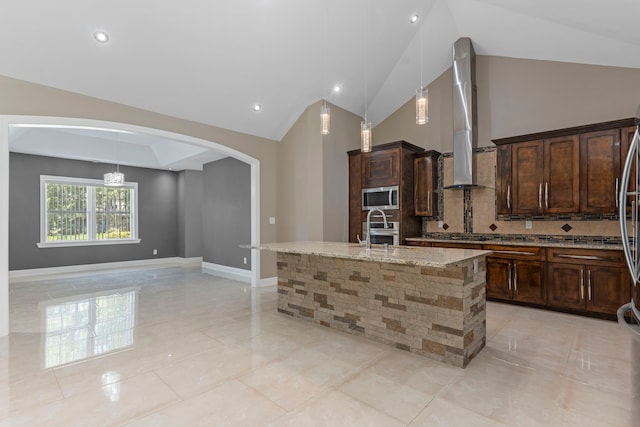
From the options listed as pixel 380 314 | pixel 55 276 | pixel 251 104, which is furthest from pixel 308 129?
pixel 55 276

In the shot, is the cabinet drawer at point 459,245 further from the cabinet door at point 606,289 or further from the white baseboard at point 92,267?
the white baseboard at point 92,267

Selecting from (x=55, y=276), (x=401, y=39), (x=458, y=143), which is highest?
(x=401, y=39)

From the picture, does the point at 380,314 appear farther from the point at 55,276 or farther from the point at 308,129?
the point at 55,276

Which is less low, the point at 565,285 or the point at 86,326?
the point at 565,285

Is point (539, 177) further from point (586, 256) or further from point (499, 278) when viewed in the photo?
point (499, 278)

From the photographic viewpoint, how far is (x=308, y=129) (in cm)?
561

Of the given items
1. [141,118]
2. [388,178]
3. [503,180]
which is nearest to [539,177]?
[503,180]

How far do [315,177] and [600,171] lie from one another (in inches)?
150

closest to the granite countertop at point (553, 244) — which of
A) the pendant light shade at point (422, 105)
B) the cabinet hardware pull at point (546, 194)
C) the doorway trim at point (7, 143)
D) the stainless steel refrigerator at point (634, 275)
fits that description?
the cabinet hardware pull at point (546, 194)

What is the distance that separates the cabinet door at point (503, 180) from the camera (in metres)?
4.59

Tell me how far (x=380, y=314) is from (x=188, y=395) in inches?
68.2

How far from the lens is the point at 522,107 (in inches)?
190

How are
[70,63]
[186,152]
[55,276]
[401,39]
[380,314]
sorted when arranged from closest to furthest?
[380,314] < [70,63] < [401,39] < [55,276] < [186,152]

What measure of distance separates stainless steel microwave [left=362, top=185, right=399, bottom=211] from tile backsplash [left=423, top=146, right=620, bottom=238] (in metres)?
0.89
